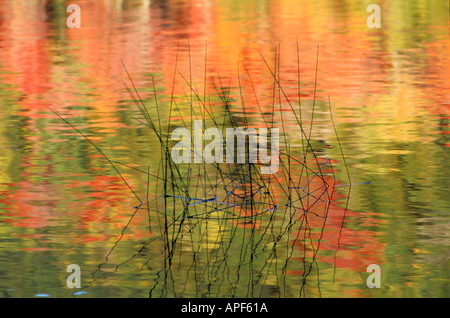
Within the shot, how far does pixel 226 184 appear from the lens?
611 cm

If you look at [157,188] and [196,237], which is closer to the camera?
[196,237]

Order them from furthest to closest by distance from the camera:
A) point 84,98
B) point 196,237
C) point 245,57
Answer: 1. point 245,57
2. point 84,98
3. point 196,237

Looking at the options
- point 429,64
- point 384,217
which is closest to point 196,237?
point 384,217

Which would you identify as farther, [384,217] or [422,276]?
[384,217]

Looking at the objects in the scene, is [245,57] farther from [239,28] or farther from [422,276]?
[422,276]

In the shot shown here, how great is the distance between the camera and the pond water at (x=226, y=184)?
4523 millimetres

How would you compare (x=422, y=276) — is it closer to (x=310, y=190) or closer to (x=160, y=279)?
(x=160, y=279)

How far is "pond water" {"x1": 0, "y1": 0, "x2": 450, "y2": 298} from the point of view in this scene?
4.52m

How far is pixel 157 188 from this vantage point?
6.04 meters

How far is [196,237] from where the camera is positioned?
5102 mm

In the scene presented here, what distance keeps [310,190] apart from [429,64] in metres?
6.63
